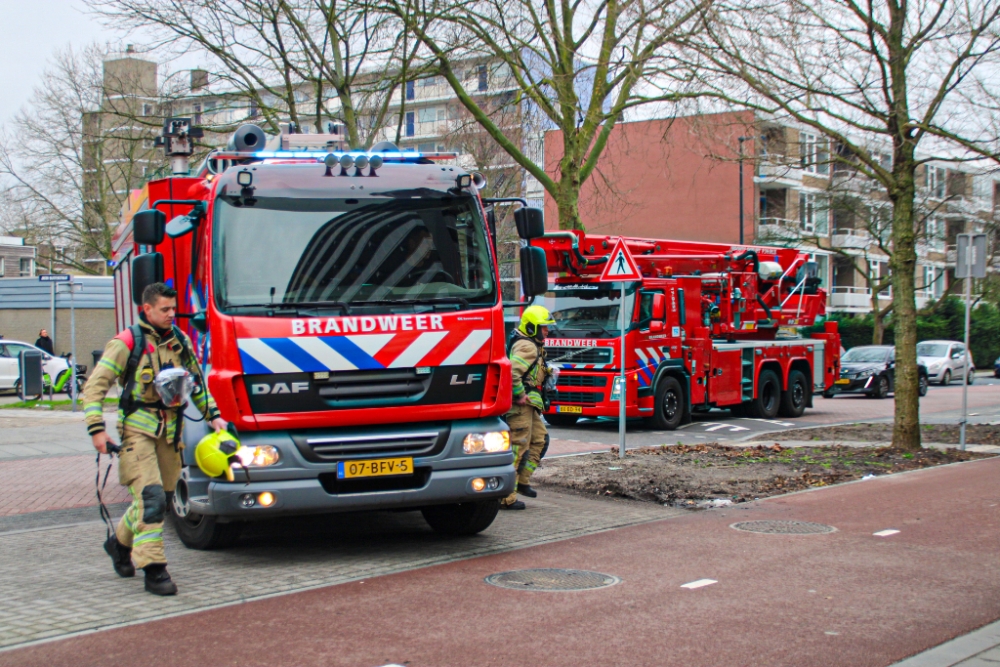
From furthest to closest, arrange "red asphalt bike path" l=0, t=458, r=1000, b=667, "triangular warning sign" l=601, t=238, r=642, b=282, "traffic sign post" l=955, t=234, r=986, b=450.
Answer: "traffic sign post" l=955, t=234, r=986, b=450
"triangular warning sign" l=601, t=238, r=642, b=282
"red asphalt bike path" l=0, t=458, r=1000, b=667

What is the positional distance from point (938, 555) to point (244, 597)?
488 centimetres

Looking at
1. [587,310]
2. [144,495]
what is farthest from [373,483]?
[587,310]

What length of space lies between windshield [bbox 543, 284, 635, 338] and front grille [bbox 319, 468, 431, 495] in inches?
414

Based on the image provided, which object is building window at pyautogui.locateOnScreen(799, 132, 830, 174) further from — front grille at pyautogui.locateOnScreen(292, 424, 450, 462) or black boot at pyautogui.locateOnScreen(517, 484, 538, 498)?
front grille at pyautogui.locateOnScreen(292, 424, 450, 462)

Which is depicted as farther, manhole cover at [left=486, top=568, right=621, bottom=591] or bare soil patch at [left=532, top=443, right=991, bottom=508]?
bare soil patch at [left=532, top=443, right=991, bottom=508]

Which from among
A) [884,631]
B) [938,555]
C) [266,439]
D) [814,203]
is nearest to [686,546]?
[938,555]

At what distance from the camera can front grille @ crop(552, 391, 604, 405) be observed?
17672 millimetres

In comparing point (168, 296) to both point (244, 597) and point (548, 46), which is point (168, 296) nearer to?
point (244, 597)

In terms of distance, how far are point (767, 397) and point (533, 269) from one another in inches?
562

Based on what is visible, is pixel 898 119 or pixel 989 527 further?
pixel 898 119

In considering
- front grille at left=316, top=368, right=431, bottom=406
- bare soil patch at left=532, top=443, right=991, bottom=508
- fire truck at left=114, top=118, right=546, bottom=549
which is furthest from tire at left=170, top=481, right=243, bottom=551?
bare soil patch at left=532, top=443, right=991, bottom=508

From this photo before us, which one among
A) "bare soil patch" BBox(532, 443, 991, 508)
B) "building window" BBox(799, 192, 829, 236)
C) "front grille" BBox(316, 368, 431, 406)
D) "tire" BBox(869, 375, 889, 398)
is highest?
"building window" BBox(799, 192, 829, 236)

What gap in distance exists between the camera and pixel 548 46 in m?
20.1

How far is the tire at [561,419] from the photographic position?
758 inches
